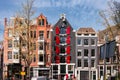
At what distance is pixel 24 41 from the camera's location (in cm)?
4775

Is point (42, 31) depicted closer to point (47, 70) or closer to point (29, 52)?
point (47, 70)

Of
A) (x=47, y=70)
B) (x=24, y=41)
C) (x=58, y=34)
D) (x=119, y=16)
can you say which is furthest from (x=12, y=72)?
(x=119, y=16)

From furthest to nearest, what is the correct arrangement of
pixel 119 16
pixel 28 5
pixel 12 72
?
pixel 12 72, pixel 28 5, pixel 119 16

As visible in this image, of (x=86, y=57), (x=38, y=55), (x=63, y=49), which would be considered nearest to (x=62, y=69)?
(x=63, y=49)

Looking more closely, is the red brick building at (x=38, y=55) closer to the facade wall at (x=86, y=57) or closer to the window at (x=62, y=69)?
the window at (x=62, y=69)

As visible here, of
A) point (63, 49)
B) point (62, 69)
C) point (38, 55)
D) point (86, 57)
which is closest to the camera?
point (38, 55)

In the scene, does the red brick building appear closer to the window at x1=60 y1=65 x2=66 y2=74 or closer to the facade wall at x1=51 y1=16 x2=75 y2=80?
the facade wall at x1=51 y1=16 x2=75 y2=80

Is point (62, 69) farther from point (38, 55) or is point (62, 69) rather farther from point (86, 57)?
point (38, 55)

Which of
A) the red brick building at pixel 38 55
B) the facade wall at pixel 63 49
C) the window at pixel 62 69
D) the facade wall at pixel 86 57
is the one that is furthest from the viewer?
the facade wall at pixel 86 57

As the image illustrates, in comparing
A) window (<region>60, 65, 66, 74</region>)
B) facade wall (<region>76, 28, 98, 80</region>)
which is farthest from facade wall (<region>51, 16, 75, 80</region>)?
facade wall (<region>76, 28, 98, 80</region>)

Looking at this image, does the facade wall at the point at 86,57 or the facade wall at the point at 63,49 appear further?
the facade wall at the point at 86,57

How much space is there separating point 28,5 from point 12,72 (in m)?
32.8

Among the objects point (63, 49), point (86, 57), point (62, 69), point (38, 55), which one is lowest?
point (62, 69)

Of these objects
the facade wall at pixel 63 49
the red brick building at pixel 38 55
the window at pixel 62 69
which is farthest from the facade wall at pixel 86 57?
the red brick building at pixel 38 55
